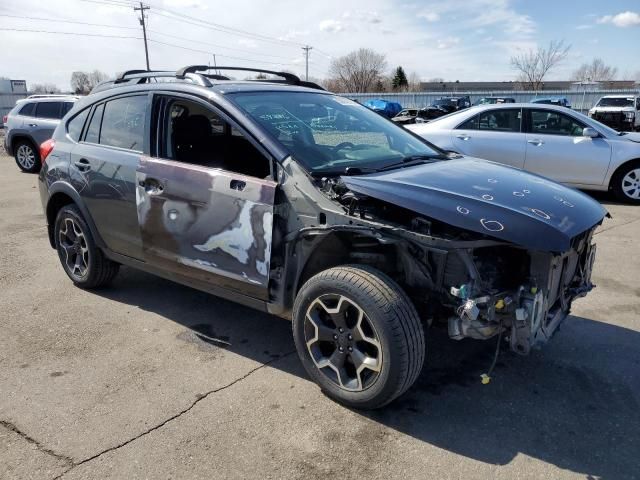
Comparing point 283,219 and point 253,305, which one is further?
point 253,305

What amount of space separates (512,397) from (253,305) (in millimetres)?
1687

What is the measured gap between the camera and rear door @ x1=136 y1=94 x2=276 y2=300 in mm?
3316

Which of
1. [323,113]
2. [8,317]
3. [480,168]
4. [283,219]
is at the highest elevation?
[323,113]

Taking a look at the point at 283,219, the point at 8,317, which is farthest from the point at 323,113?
the point at 8,317

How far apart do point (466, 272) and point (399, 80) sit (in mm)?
77684

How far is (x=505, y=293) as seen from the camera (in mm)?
2828

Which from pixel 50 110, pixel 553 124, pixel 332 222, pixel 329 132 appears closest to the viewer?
pixel 332 222

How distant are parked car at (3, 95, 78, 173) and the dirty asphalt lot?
31.8ft

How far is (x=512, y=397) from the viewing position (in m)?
3.22

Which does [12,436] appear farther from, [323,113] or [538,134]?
[538,134]

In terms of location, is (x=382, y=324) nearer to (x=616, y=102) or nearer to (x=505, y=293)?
(x=505, y=293)

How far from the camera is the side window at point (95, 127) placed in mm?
4494

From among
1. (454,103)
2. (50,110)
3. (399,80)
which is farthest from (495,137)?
(399,80)

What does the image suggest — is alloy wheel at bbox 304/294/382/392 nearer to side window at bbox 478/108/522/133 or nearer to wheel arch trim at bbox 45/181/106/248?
wheel arch trim at bbox 45/181/106/248
